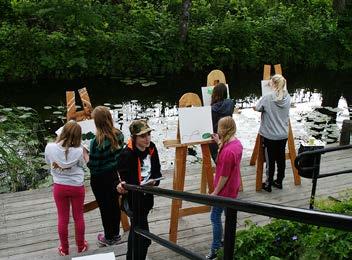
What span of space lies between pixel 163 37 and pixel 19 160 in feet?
34.0

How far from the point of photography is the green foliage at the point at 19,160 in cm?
802

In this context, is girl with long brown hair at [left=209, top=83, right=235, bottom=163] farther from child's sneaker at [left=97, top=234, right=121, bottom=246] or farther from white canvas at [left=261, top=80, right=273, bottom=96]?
child's sneaker at [left=97, top=234, right=121, bottom=246]

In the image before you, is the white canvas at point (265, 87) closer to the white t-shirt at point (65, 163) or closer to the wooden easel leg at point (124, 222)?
the wooden easel leg at point (124, 222)

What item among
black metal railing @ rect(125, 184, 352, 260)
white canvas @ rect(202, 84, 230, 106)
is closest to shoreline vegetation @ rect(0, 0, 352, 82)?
white canvas @ rect(202, 84, 230, 106)

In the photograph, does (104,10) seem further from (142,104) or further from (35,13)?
(142,104)

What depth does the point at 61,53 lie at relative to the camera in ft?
A: 52.1

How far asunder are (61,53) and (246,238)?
42.0 ft

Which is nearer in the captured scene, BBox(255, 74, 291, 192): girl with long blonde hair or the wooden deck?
the wooden deck

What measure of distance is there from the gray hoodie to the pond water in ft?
11.1

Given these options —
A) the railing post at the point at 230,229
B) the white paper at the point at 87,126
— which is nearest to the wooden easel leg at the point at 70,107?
the white paper at the point at 87,126

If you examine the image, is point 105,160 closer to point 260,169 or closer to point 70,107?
point 70,107

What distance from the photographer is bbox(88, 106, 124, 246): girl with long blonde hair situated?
15.4 feet

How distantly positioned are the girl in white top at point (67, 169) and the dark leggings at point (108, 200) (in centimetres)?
17

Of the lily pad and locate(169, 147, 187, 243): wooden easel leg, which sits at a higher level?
the lily pad
